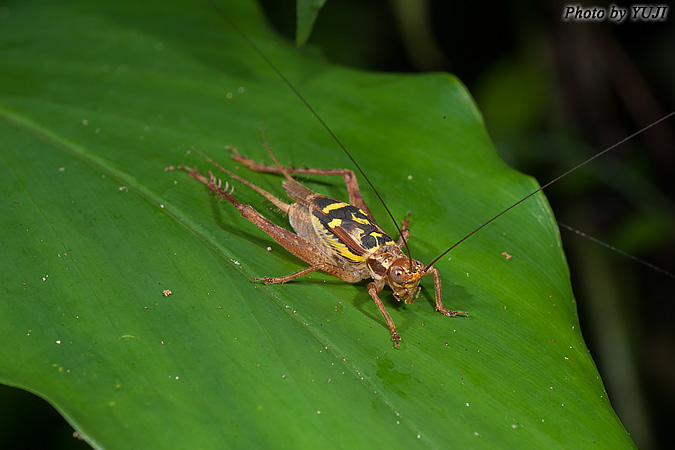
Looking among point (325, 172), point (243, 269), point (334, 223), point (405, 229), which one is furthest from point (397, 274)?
point (325, 172)

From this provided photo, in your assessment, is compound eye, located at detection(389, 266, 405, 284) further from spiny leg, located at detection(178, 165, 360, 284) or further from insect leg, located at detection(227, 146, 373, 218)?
insect leg, located at detection(227, 146, 373, 218)

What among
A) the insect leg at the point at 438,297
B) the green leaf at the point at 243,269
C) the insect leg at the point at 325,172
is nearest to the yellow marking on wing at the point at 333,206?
the insect leg at the point at 325,172

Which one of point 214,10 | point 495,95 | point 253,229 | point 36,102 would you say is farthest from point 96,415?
point 495,95

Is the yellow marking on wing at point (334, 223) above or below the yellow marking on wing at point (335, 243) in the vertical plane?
above

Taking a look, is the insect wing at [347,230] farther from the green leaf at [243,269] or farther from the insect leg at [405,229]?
the green leaf at [243,269]

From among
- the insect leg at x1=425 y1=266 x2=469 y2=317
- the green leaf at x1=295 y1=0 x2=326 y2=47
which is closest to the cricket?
the insect leg at x1=425 y1=266 x2=469 y2=317

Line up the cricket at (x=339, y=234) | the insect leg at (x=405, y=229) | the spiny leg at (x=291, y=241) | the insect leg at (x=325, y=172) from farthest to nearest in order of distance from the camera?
the insect leg at (x=325, y=172) < the insect leg at (x=405, y=229) < the spiny leg at (x=291, y=241) < the cricket at (x=339, y=234)

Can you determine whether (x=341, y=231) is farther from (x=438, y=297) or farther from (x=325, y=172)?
(x=438, y=297)
